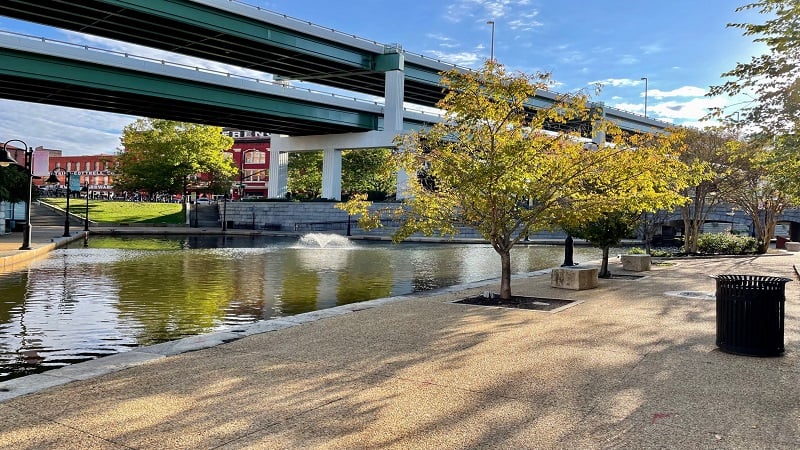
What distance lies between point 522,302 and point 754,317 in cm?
546

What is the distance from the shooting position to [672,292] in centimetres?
1497

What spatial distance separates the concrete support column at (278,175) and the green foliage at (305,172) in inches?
374

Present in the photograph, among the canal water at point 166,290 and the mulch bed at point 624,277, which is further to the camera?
the mulch bed at point 624,277

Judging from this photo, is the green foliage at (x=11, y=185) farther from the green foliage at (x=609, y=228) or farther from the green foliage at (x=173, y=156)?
the green foliage at (x=173, y=156)

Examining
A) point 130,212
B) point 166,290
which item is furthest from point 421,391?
point 130,212

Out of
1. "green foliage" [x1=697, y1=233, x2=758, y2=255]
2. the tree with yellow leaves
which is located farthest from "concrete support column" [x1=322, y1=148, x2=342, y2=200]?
the tree with yellow leaves

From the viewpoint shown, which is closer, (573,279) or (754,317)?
(754,317)

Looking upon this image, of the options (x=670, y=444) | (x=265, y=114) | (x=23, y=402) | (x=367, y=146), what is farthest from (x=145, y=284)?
(x=367, y=146)

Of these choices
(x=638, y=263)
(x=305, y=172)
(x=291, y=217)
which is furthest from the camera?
(x=305, y=172)

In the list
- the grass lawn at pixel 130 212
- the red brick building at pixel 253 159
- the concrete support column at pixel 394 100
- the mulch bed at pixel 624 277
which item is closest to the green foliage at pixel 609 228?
the mulch bed at pixel 624 277

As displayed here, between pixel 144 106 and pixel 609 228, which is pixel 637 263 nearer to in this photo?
pixel 609 228

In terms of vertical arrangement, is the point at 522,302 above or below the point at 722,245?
below

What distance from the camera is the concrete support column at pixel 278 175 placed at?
71.2 meters

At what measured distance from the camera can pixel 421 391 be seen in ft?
20.7
